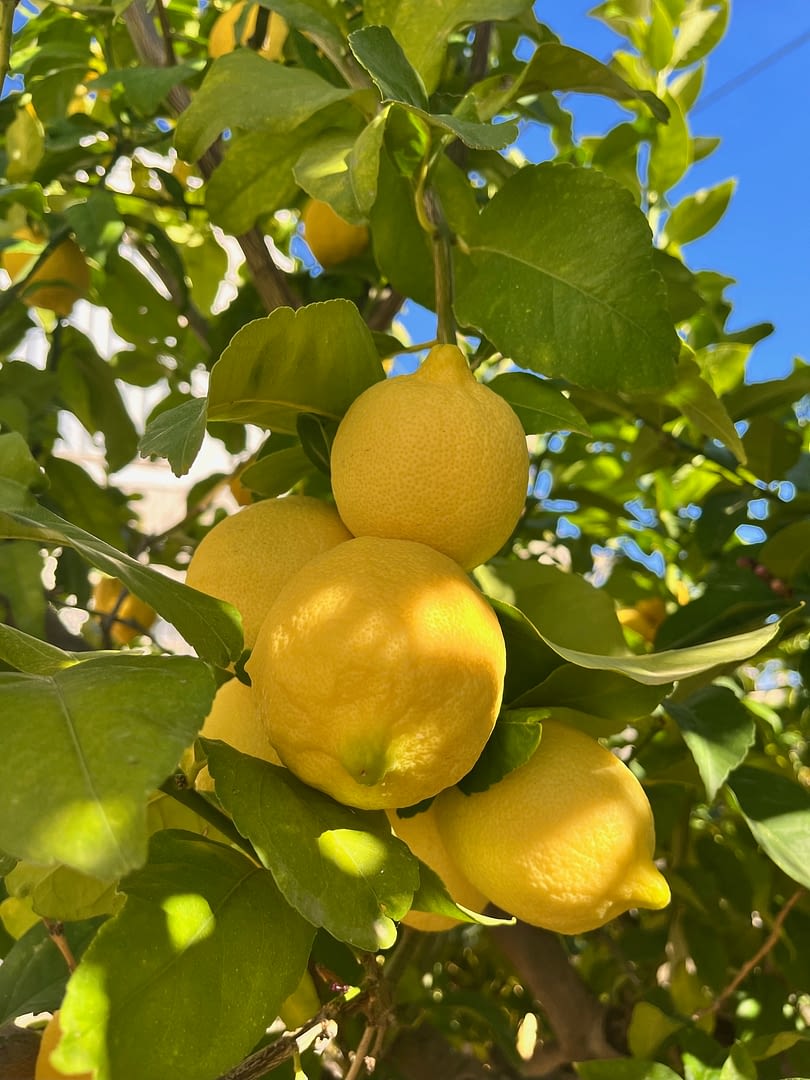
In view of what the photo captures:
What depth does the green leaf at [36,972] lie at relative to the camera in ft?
1.55

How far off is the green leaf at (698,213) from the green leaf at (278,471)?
531mm

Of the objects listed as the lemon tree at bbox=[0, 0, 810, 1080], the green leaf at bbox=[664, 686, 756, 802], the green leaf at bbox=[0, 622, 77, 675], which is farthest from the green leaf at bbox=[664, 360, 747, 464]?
the green leaf at bbox=[0, 622, 77, 675]

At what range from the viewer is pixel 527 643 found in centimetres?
40

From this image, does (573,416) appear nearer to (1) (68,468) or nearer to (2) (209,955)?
(2) (209,955)

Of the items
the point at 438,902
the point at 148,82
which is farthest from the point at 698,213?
the point at 438,902

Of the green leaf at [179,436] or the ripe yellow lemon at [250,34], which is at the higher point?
A: the ripe yellow lemon at [250,34]

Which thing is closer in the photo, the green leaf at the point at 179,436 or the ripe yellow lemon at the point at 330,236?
the green leaf at the point at 179,436

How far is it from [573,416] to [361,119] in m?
0.22

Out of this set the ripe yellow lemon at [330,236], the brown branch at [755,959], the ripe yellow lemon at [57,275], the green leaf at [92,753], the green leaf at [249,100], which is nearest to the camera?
the green leaf at [92,753]

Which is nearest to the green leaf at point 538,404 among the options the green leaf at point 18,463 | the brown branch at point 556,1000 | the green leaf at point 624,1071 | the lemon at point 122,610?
the green leaf at point 18,463

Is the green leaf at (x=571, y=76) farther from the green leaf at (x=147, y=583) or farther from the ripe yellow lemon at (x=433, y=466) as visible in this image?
the green leaf at (x=147, y=583)

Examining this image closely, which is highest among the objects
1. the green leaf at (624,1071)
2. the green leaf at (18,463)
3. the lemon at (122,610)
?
the green leaf at (18,463)

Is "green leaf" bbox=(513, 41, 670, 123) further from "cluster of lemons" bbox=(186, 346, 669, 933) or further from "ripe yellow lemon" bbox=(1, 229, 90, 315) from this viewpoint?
"ripe yellow lemon" bbox=(1, 229, 90, 315)

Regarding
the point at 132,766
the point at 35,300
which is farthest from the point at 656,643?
the point at 35,300
